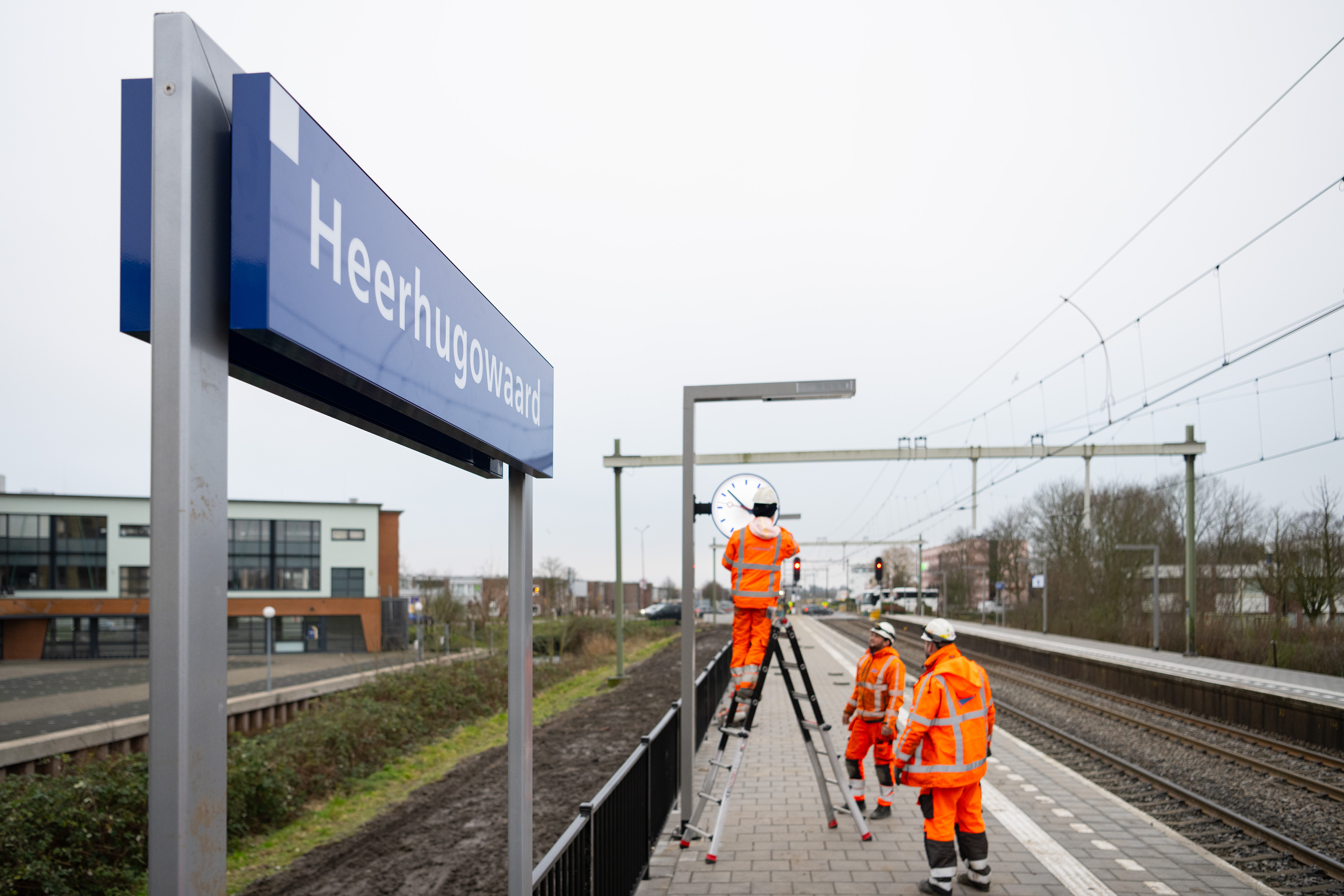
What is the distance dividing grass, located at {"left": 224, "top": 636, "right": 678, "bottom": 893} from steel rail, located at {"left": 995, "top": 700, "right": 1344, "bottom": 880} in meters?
7.37

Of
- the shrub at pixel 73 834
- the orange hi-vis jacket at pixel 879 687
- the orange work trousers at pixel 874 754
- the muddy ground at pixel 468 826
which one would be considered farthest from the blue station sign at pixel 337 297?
the shrub at pixel 73 834

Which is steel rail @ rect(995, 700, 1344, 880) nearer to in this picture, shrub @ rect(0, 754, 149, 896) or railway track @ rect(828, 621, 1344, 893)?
railway track @ rect(828, 621, 1344, 893)

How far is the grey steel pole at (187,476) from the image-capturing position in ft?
4.42

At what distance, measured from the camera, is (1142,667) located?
22.0m

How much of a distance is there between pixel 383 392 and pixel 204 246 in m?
0.58

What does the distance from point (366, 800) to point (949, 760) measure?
39.6ft

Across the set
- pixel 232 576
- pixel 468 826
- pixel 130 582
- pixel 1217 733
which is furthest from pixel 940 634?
pixel 232 576

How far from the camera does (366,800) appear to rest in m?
14.9

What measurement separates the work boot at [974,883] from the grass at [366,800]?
5009 mm

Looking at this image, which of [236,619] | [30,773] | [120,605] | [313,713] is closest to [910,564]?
[236,619]

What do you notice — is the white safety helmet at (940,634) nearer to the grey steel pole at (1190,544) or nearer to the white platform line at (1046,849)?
the white platform line at (1046,849)

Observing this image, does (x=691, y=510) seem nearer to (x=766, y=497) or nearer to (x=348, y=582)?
(x=766, y=497)

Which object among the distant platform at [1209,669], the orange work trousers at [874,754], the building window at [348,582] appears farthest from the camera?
the building window at [348,582]

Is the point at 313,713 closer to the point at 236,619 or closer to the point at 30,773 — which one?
the point at 30,773
